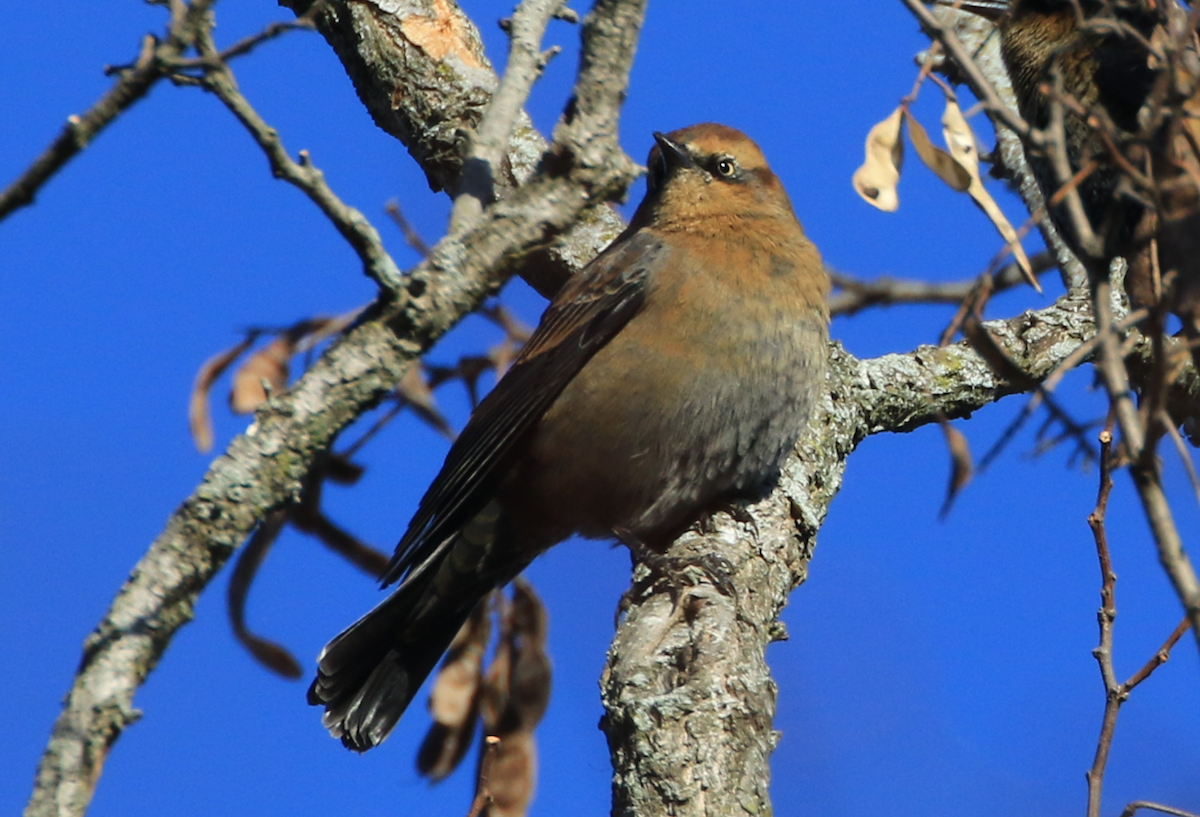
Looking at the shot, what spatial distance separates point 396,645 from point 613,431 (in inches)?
41.7

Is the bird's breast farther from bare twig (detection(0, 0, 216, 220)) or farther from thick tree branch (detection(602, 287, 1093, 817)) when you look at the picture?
bare twig (detection(0, 0, 216, 220))

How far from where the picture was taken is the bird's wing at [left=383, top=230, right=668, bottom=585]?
4109 mm

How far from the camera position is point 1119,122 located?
498 cm

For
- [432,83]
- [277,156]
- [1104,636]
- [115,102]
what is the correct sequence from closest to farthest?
[115,102], [277,156], [1104,636], [432,83]

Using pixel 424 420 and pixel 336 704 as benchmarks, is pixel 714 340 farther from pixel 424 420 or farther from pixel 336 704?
pixel 336 704

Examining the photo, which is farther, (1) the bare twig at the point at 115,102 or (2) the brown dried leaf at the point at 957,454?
(2) the brown dried leaf at the point at 957,454

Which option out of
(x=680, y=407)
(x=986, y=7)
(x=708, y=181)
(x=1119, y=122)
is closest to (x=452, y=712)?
(x=680, y=407)

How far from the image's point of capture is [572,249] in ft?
16.2

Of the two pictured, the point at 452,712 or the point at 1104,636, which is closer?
the point at 1104,636

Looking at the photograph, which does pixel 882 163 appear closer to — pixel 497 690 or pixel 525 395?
pixel 525 395

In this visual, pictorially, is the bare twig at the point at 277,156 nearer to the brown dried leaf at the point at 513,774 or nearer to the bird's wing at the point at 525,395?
the bird's wing at the point at 525,395

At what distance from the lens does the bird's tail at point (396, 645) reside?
13.6 feet

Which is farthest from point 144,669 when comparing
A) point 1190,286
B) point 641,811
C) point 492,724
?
point 492,724

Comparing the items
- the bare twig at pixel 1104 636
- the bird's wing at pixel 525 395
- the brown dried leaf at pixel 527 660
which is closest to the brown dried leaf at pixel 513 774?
the brown dried leaf at pixel 527 660
